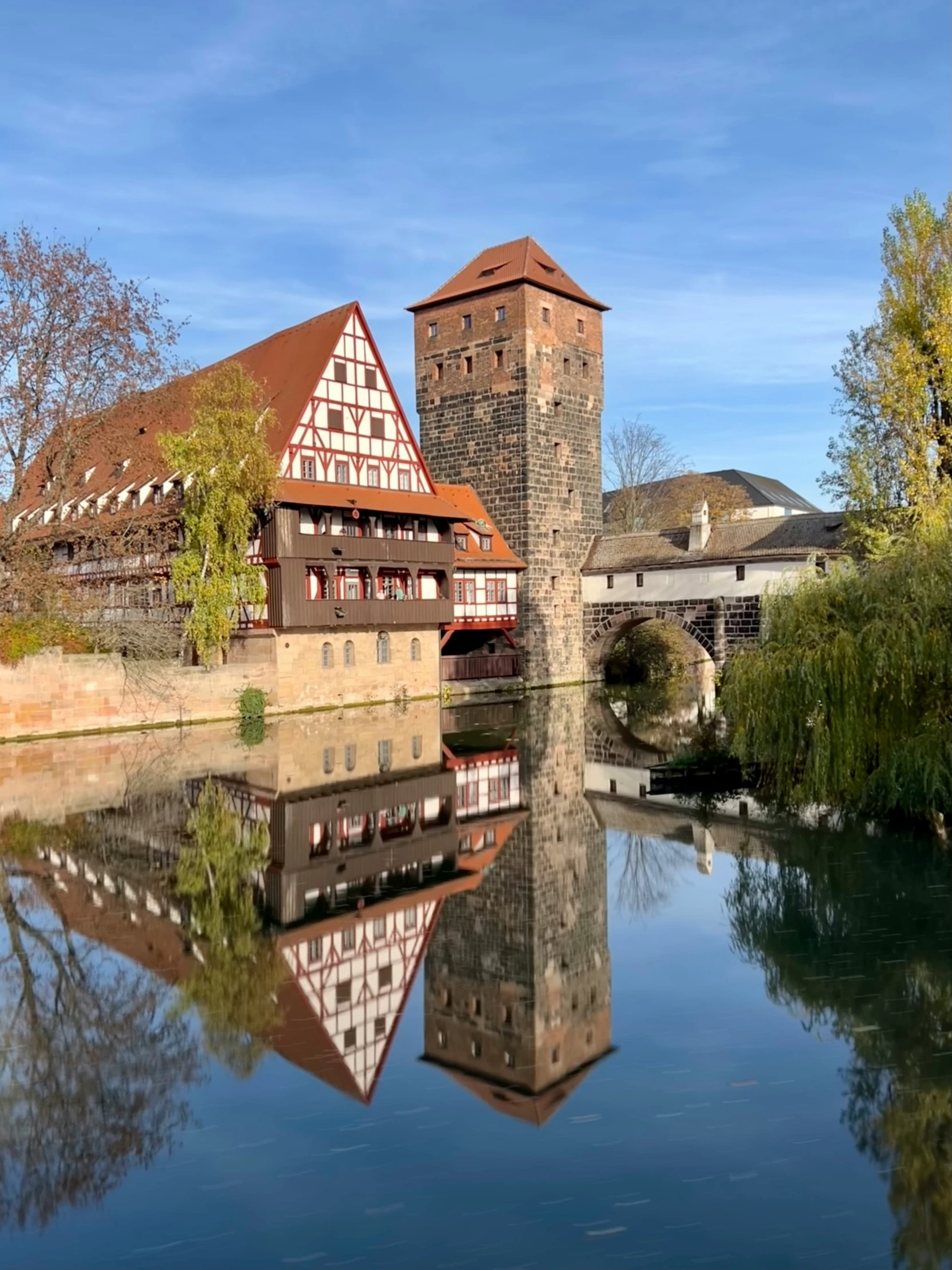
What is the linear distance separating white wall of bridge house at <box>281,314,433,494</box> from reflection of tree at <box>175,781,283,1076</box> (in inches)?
665

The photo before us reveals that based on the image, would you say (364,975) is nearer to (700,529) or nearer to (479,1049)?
(479,1049)

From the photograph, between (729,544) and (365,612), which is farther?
(729,544)

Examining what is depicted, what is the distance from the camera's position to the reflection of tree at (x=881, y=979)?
16.7ft

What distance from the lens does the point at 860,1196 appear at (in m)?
4.91

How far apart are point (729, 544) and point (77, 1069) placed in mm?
32049

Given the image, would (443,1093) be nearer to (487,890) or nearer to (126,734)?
(487,890)

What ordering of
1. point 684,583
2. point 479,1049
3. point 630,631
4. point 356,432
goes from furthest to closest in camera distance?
point 630,631, point 684,583, point 356,432, point 479,1049

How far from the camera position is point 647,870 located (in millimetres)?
11117

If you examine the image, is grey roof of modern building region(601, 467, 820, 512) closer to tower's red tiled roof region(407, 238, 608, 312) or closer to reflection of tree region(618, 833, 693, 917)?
tower's red tiled roof region(407, 238, 608, 312)

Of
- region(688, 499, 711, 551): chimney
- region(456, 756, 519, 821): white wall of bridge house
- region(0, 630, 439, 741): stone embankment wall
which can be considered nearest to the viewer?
region(456, 756, 519, 821): white wall of bridge house

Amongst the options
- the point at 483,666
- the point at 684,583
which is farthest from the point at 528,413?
the point at 483,666

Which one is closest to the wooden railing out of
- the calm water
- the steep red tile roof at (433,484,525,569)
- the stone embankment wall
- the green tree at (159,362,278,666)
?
the stone embankment wall

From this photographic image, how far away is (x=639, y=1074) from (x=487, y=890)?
4.21 m

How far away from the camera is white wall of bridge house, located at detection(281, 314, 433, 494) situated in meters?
28.9
